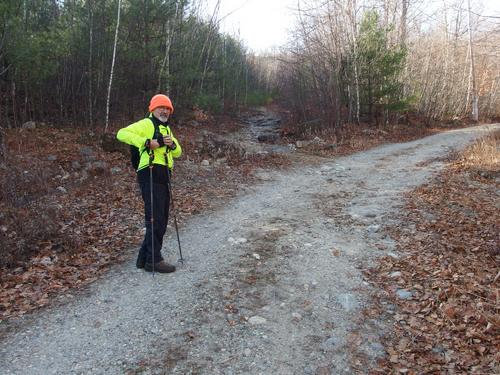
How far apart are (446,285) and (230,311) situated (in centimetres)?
267

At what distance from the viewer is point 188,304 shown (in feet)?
14.3

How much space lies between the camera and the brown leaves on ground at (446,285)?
3561 millimetres

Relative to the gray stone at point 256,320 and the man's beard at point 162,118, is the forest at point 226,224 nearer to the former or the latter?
the gray stone at point 256,320

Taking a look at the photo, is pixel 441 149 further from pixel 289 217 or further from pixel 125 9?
pixel 125 9

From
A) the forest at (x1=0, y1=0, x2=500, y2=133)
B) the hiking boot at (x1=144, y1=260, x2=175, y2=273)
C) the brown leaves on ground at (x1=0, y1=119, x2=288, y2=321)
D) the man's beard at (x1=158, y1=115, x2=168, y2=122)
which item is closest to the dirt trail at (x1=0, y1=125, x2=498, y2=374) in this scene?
the hiking boot at (x1=144, y1=260, x2=175, y2=273)

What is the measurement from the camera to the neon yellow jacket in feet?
15.1

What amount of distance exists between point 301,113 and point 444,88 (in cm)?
1269

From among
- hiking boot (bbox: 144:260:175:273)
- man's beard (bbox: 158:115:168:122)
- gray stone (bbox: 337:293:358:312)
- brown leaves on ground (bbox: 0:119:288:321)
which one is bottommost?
gray stone (bbox: 337:293:358:312)

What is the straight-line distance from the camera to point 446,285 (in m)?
4.73

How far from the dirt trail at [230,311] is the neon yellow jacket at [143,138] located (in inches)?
59.7

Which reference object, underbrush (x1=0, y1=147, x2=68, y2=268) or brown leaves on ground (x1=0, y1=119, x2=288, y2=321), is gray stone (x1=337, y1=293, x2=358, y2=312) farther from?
underbrush (x1=0, y1=147, x2=68, y2=268)

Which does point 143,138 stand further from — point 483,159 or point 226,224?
point 483,159

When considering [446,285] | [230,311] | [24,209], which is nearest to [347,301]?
[446,285]

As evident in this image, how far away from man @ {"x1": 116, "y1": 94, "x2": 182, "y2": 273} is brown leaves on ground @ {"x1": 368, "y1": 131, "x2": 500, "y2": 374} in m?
2.87
